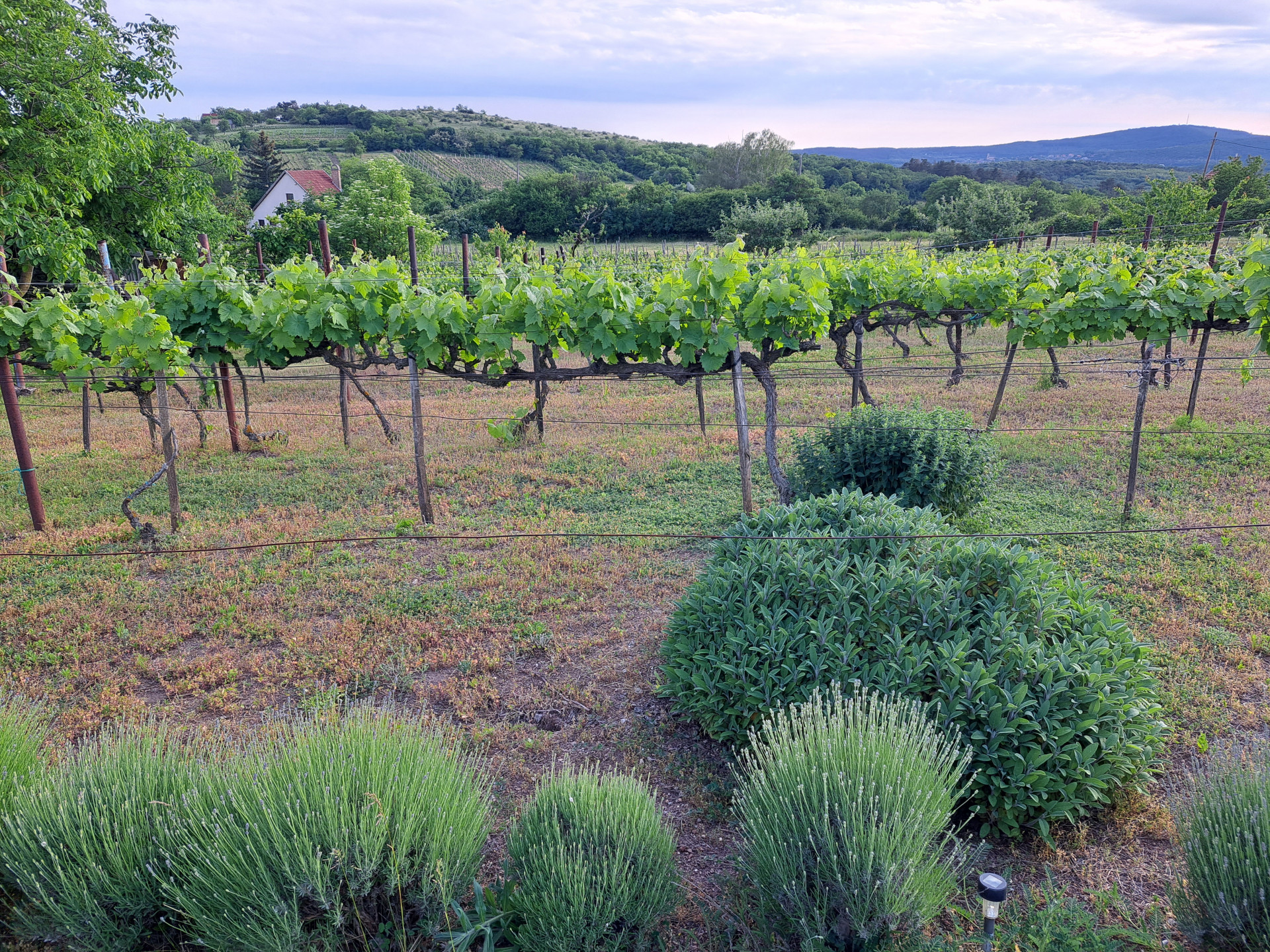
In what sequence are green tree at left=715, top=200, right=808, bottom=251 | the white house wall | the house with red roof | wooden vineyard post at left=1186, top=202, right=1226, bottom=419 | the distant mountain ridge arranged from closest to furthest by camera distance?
wooden vineyard post at left=1186, top=202, right=1226, bottom=419, green tree at left=715, top=200, right=808, bottom=251, the house with red roof, the white house wall, the distant mountain ridge

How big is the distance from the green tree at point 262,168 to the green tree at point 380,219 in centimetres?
3916

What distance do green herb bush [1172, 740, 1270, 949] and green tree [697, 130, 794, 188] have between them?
2397 inches

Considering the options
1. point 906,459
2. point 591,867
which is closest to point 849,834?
point 591,867

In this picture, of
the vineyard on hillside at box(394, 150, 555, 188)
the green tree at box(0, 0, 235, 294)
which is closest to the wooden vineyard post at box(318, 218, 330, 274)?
the green tree at box(0, 0, 235, 294)

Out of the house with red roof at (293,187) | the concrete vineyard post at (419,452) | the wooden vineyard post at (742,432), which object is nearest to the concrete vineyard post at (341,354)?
the concrete vineyard post at (419,452)

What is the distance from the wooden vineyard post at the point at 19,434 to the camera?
22.6 ft

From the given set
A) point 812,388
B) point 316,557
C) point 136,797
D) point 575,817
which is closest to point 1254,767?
point 575,817

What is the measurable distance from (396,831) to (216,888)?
594 millimetres

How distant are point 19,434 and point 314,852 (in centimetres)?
653

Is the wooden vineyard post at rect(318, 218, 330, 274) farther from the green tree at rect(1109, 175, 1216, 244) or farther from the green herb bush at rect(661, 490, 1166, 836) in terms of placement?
the green tree at rect(1109, 175, 1216, 244)

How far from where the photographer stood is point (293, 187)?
53.0 meters

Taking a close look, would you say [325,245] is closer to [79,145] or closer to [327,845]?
[79,145]

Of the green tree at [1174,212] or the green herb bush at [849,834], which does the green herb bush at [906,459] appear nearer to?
the green herb bush at [849,834]

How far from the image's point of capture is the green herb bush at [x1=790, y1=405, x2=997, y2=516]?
6578 millimetres
